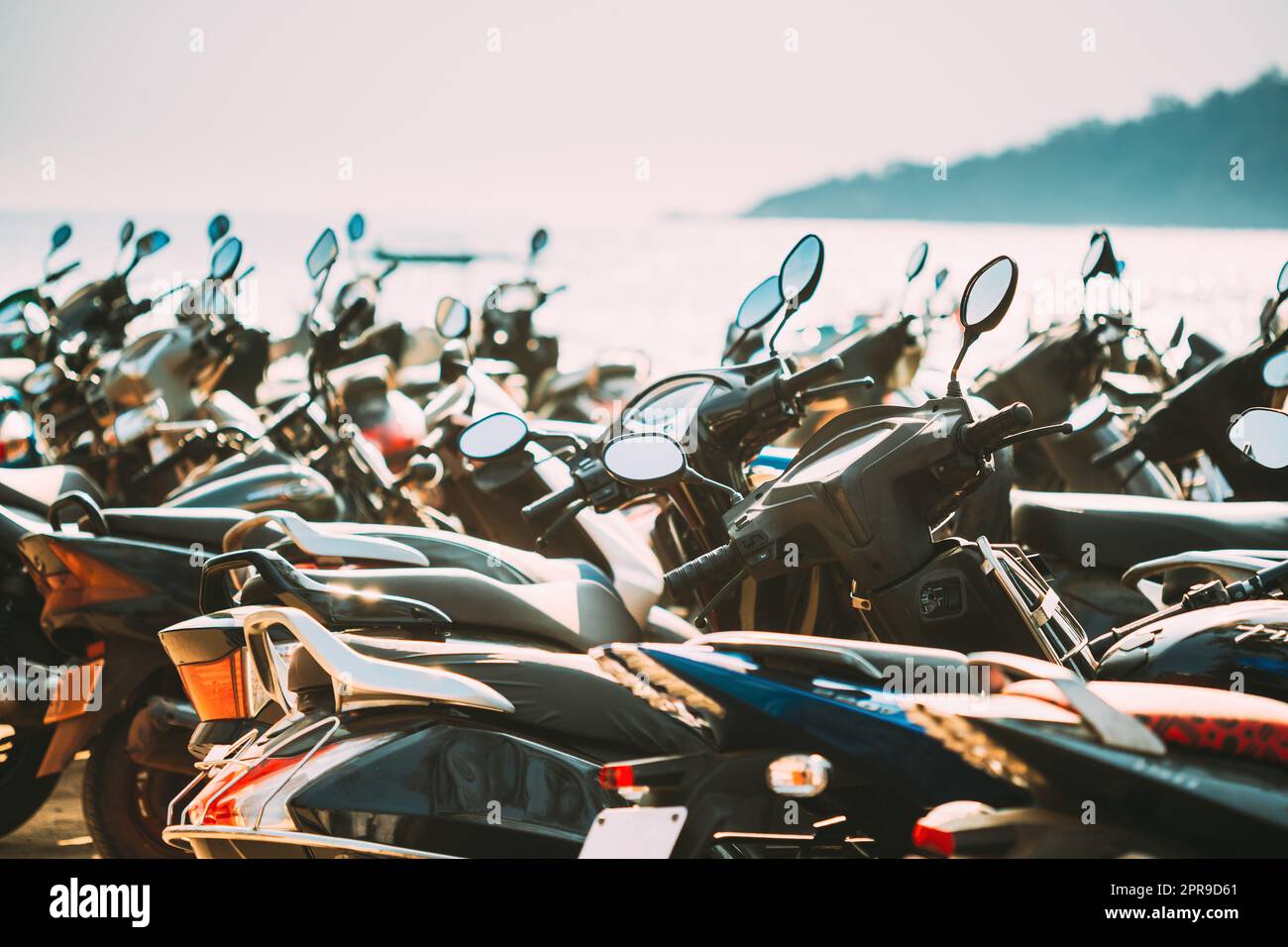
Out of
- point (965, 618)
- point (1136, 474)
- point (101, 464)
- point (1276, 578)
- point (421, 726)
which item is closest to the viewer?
point (421, 726)

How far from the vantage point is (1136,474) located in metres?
4.02

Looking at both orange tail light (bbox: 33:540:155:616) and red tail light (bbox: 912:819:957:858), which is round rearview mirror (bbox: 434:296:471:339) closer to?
orange tail light (bbox: 33:540:155:616)

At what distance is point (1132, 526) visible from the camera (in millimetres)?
3100

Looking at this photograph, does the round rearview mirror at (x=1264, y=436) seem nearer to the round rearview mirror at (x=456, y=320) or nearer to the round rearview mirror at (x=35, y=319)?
the round rearview mirror at (x=456, y=320)

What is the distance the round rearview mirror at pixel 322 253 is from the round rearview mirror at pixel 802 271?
2463 mm

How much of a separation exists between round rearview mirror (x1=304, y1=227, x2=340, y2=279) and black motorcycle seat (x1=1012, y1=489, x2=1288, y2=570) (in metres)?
2.78

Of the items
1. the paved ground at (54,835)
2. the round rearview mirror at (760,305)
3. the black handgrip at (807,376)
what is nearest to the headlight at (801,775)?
the black handgrip at (807,376)

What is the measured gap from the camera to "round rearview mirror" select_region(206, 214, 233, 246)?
6207mm

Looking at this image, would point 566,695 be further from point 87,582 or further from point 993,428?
point 87,582

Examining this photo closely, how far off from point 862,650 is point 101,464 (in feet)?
15.5

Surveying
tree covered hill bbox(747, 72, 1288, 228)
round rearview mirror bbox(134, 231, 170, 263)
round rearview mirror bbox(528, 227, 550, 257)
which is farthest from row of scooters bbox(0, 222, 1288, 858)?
round rearview mirror bbox(528, 227, 550, 257)

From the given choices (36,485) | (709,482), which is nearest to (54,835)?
(36,485)

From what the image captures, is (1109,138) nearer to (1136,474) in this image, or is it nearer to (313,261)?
(1136,474)
